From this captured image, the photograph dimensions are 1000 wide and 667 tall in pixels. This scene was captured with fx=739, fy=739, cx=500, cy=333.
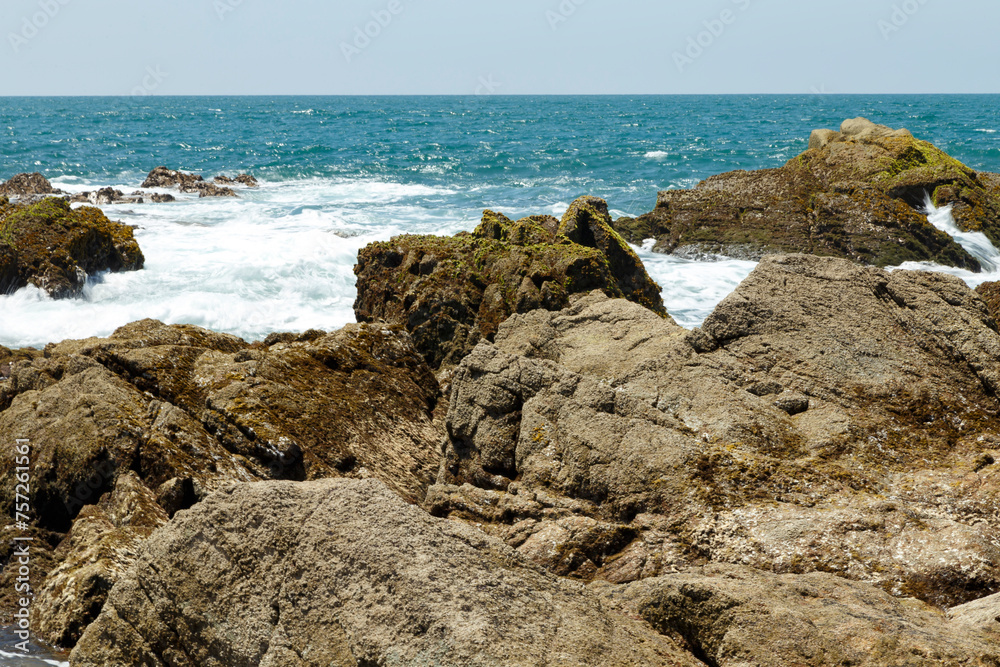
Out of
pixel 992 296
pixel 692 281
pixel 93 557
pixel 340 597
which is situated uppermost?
pixel 992 296

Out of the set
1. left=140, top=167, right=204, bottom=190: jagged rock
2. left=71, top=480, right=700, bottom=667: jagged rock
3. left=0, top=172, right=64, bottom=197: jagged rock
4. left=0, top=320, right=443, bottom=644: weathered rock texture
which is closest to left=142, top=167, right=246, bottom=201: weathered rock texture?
left=140, top=167, right=204, bottom=190: jagged rock

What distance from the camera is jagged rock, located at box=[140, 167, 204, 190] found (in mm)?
41750

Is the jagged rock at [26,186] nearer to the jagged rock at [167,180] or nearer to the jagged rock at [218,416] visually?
the jagged rock at [167,180]

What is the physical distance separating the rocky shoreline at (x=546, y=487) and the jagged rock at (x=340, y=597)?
0.02 m

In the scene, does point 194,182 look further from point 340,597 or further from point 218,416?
point 340,597

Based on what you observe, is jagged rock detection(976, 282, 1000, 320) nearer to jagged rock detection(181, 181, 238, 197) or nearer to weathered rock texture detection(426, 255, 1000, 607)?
weathered rock texture detection(426, 255, 1000, 607)

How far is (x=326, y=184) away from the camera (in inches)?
1777

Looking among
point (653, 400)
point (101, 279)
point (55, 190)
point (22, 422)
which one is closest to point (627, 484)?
point (653, 400)

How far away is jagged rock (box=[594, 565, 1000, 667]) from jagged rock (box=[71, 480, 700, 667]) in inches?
8.4

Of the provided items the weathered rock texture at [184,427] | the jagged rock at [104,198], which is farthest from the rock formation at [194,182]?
the weathered rock texture at [184,427]

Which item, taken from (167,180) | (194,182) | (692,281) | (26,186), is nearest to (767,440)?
(692,281)

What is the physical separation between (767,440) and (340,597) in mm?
4037

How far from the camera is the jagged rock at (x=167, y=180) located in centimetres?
4175

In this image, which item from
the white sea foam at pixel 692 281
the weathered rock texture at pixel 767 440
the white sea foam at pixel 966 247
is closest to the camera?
the weathered rock texture at pixel 767 440
